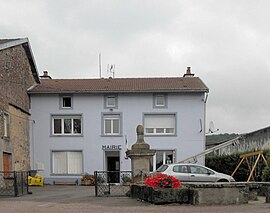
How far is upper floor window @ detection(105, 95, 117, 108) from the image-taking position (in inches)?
1240

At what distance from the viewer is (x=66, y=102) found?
31.8 metres

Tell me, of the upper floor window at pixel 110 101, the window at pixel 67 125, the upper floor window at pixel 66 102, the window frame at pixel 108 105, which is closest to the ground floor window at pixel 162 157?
the window frame at pixel 108 105

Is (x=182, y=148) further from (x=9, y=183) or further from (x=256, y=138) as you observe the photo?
(x=9, y=183)

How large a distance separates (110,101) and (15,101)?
22.3 feet

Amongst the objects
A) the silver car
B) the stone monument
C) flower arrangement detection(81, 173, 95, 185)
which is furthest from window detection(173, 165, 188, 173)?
flower arrangement detection(81, 173, 95, 185)

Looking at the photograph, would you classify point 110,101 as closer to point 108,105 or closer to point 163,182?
point 108,105

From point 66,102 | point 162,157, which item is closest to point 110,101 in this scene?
point 66,102

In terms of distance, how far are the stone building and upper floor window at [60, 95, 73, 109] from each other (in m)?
2.32

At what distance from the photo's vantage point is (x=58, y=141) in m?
31.3

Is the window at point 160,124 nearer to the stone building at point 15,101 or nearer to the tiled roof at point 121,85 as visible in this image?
the tiled roof at point 121,85

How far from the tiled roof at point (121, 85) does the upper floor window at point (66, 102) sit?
63cm

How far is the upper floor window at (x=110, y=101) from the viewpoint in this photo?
31.5 meters

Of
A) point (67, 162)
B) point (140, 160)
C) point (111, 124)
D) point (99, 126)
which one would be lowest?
point (67, 162)

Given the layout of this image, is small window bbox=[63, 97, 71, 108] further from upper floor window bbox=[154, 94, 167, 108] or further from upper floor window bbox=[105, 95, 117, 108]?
upper floor window bbox=[154, 94, 167, 108]
